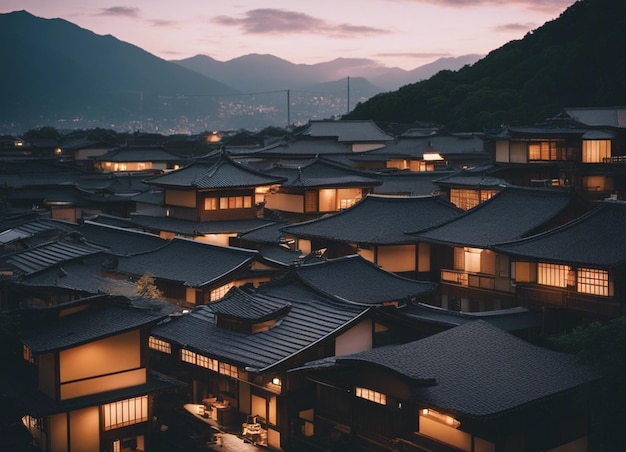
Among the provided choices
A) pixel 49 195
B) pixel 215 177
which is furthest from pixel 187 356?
pixel 49 195

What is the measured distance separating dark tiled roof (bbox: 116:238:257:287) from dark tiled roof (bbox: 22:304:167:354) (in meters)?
8.40

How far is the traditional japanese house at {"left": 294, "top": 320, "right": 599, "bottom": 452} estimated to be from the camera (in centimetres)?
1903

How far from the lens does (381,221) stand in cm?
3747

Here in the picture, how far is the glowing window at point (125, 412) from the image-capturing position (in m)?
22.6

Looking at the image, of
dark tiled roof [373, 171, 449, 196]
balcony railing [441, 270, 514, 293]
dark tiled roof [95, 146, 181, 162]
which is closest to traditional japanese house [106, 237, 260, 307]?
balcony railing [441, 270, 514, 293]

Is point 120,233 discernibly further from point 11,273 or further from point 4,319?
point 4,319

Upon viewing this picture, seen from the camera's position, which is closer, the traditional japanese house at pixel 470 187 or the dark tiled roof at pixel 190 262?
the dark tiled roof at pixel 190 262

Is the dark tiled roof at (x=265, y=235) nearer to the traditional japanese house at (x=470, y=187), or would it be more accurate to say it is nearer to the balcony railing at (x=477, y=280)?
the traditional japanese house at (x=470, y=187)

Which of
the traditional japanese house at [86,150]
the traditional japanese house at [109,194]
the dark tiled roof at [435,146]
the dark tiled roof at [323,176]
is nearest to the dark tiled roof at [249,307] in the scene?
the dark tiled roof at [323,176]

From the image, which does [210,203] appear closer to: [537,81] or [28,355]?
[28,355]

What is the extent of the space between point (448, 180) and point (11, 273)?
944 inches

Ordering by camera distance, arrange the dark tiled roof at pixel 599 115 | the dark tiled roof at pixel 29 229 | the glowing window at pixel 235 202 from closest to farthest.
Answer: the dark tiled roof at pixel 29 229, the glowing window at pixel 235 202, the dark tiled roof at pixel 599 115

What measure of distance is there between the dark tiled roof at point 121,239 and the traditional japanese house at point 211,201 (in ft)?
10.7

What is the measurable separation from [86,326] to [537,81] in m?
84.7
